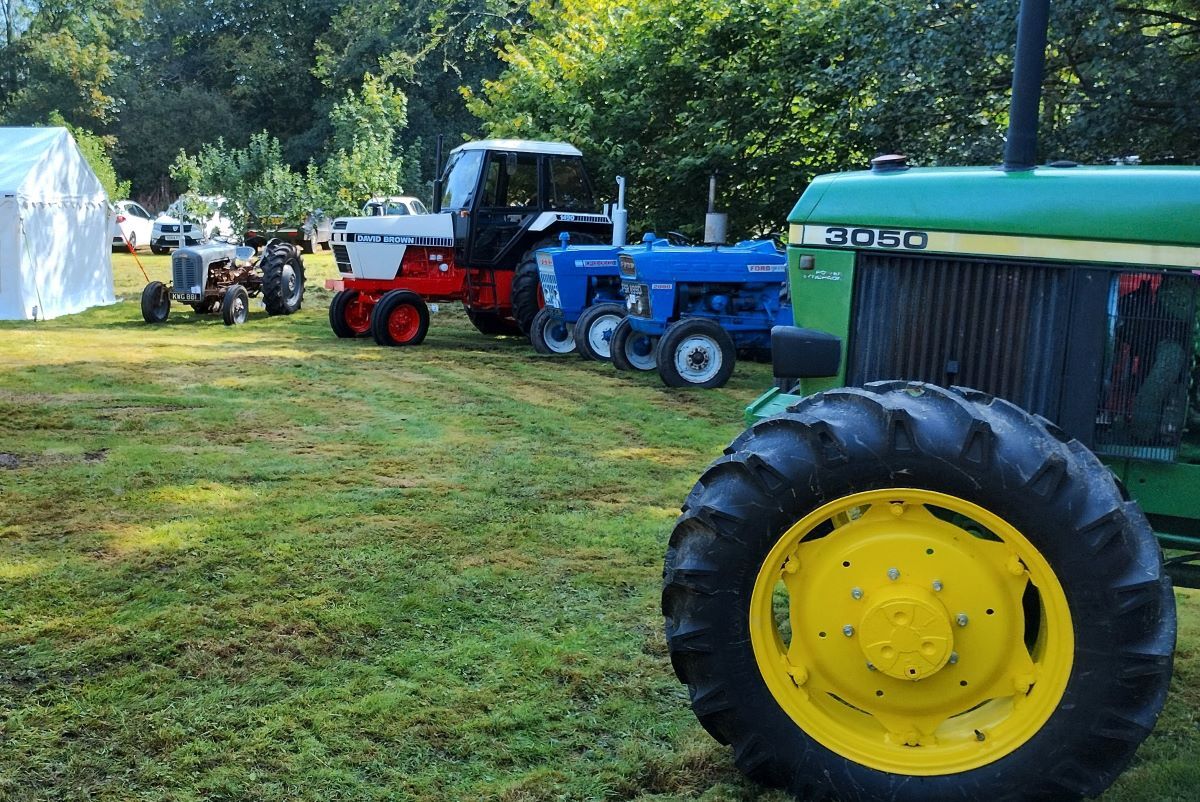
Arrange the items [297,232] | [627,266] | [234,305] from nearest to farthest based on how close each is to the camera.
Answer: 1. [627,266]
2. [234,305]
3. [297,232]

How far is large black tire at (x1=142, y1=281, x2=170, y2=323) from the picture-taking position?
14.5m

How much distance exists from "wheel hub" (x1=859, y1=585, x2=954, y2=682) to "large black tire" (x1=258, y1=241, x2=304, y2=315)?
Answer: 45.3ft

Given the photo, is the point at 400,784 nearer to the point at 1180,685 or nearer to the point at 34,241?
the point at 1180,685

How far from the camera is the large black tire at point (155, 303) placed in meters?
14.5

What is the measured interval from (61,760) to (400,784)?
921 millimetres

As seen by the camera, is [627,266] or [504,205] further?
[504,205]

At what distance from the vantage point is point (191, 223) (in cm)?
2759

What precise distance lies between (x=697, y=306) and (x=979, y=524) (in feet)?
25.7

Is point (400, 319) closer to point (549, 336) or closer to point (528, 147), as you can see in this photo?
point (549, 336)

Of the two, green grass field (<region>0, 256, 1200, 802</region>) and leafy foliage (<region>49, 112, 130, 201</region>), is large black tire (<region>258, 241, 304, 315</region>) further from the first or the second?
leafy foliage (<region>49, 112, 130, 201</region>)

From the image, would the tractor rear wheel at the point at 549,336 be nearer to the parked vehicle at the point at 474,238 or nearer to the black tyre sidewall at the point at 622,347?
the parked vehicle at the point at 474,238

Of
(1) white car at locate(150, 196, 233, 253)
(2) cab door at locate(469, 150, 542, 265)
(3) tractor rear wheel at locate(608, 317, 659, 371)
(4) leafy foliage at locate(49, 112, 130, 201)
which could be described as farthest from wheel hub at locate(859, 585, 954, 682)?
(4) leafy foliage at locate(49, 112, 130, 201)

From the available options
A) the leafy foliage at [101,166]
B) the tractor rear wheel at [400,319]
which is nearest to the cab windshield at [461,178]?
the tractor rear wheel at [400,319]

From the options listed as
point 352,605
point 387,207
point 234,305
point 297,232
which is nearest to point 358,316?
point 234,305
